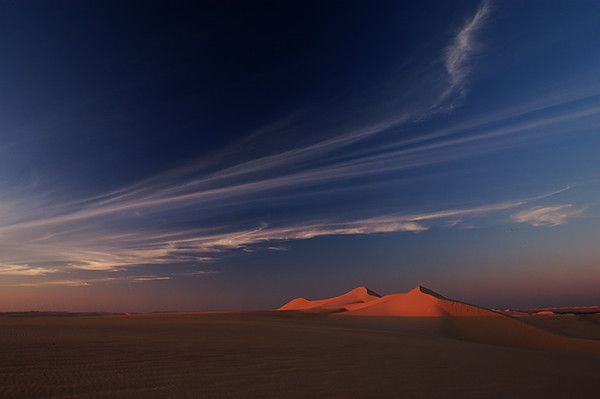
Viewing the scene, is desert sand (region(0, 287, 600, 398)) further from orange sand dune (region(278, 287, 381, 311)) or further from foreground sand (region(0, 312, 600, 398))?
orange sand dune (region(278, 287, 381, 311))

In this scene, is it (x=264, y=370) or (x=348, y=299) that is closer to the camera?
(x=264, y=370)

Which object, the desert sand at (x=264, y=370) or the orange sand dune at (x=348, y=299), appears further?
the orange sand dune at (x=348, y=299)

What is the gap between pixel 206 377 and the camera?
765cm

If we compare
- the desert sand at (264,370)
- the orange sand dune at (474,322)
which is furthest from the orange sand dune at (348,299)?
the desert sand at (264,370)

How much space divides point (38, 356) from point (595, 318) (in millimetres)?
61745

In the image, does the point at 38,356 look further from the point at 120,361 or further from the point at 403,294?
the point at 403,294

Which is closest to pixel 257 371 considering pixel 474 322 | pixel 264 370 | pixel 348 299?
pixel 264 370

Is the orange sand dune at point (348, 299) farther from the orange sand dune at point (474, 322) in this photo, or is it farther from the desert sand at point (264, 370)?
the desert sand at point (264, 370)

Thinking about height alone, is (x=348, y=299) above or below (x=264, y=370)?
above

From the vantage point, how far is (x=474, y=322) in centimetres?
3491

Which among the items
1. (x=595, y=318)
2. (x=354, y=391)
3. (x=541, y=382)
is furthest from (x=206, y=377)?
(x=595, y=318)

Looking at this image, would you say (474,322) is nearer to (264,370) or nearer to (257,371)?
(264,370)

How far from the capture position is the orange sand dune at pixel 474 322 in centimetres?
2645

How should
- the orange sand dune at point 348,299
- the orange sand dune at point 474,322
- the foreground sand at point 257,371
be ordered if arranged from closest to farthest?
1. the foreground sand at point 257,371
2. the orange sand dune at point 474,322
3. the orange sand dune at point 348,299
